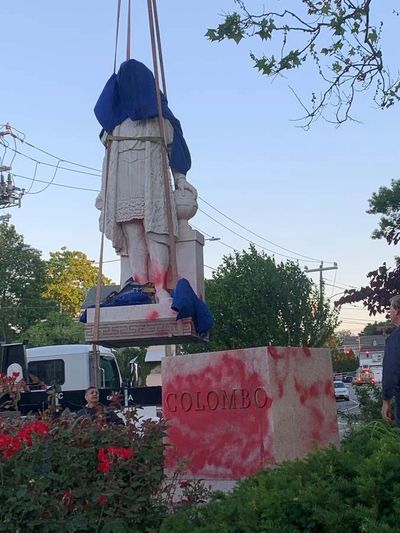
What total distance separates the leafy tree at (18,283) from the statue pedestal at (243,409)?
46164 mm

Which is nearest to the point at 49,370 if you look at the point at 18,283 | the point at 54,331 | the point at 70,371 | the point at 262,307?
the point at 70,371

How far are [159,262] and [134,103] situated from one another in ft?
6.50

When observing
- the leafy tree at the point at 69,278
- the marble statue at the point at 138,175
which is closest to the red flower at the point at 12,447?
the marble statue at the point at 138,175

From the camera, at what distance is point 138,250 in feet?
31.8

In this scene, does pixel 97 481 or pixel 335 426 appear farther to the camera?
pixel 335 426

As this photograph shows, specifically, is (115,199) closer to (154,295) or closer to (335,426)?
(154,295)

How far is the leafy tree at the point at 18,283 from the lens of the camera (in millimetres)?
52062

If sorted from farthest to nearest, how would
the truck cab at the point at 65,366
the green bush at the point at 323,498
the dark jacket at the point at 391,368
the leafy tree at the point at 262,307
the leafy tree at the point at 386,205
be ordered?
1. the leafy tree at the point at 262,307
2. the truck cab at the point at 65,366
3. the leafy tree at the point at 386,205
4. the dark jacket at the point at 391,368
5. the green bush at the point at 323,498

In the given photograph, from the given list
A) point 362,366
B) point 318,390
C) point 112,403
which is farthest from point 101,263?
point 362,366

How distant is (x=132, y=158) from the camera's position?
9758mm

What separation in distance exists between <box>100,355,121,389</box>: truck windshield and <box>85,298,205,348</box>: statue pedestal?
1027 centimetres

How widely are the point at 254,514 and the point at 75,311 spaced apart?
54.1 metres

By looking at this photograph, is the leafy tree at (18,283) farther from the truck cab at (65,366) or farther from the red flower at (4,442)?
the red flower at (4,442)

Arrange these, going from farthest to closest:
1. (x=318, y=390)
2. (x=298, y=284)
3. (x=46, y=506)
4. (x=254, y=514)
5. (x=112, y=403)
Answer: (x=298, y=284) → (x=318, y=390) → (x=112, y=403) → (x=46, y=506) → (x=254, y=514)
